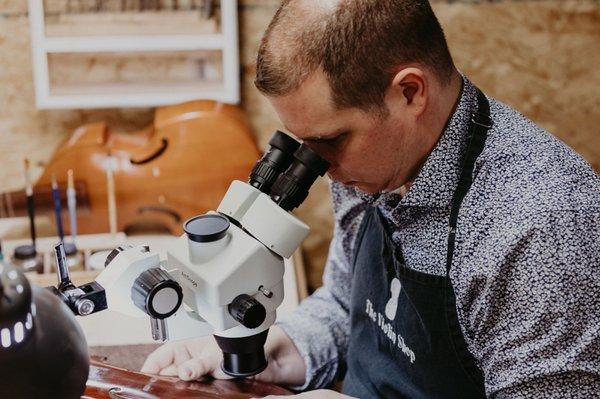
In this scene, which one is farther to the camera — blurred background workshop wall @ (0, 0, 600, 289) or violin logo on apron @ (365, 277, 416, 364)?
blurred background workshop wall @ (0, 0, 600, 289)

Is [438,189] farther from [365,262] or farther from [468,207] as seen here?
[365,262]

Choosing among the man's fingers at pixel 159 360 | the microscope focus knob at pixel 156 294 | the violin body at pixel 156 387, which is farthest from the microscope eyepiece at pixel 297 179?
the man's fingers at pixel 159 360

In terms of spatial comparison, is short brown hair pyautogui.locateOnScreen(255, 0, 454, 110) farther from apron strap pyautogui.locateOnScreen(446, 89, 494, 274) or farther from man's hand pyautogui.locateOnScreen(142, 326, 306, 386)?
man's hand pyautogui.locateOnScreen(142, 326, 306, 386)

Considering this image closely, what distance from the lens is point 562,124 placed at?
2707 mm

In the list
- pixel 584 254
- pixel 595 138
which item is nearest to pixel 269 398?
pixel 584 254

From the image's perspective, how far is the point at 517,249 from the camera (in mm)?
1279

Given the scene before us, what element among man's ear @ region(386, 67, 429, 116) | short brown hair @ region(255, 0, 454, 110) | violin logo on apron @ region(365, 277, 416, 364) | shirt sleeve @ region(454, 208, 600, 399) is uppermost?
short brown hair @ region(255, 0, 454, 110)

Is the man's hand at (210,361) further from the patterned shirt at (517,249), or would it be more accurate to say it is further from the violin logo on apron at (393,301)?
the patterned shirt at (517,249)

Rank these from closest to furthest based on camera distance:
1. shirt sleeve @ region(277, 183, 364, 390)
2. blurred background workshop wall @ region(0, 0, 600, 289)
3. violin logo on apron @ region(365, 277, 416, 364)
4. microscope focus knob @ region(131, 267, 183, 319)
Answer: microscope focus knob @ region(131, 267, 183, 319) < violin logo on apron @ region(365, 277, 416, 364) < shirt sleeve @ region(277, 183, 364, 390) < blurred background workshop wall @ region(0, 0, 600, 289)

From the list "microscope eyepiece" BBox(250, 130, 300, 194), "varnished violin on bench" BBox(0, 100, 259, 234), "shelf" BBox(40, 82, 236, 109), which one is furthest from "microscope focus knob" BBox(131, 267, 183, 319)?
"shelf" BBox(40, 82, 236, 109)

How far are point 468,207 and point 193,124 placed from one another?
1.17 m

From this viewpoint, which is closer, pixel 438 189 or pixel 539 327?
pixel 539 327

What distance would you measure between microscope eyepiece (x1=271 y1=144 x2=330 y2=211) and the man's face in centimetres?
8

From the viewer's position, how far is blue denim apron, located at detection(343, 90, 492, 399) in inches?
55.9
